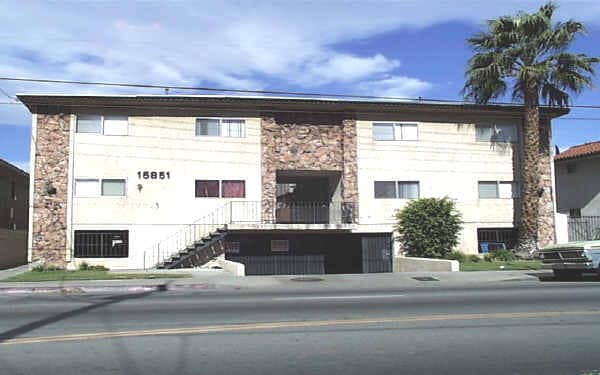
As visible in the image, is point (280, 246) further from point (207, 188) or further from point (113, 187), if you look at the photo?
point (113, 187)

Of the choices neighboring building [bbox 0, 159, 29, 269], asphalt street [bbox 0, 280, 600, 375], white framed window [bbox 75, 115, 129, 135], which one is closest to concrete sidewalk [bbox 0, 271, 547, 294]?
asphalt street [bbox 0, 280, 600, 375]

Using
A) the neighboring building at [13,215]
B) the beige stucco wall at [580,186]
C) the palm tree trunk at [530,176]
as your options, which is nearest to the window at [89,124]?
the neighboring building at [13,215]

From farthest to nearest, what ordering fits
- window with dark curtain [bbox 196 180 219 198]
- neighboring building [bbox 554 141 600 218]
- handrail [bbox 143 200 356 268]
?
neighboring building [bbox 554 141 600 218], window with dark curtain [bbox 196 180 219 198], handrail [bbox 143 200 356 268]

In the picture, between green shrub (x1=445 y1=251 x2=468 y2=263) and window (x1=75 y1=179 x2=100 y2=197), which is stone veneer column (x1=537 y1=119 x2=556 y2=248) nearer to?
green shrub (x1=445 y1=251 x2=468 y2=263)

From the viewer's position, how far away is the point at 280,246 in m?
26.6

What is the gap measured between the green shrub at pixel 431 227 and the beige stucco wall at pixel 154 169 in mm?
6751

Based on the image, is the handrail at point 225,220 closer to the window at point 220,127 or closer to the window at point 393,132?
the window at point 220,127

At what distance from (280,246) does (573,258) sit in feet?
42.9

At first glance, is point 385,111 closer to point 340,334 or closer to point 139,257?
point 139,257

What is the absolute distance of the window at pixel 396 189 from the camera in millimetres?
26641

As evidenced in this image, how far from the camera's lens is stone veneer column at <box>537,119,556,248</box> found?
26969 millimetres

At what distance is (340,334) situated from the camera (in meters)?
8.25

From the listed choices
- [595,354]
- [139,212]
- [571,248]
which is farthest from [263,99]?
[595,354]

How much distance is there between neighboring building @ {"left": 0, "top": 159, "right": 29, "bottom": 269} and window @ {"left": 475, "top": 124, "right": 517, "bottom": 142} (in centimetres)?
2172
